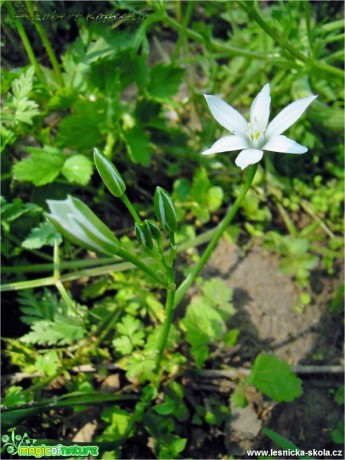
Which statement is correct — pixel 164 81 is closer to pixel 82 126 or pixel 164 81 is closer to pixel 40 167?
pixel 82 126

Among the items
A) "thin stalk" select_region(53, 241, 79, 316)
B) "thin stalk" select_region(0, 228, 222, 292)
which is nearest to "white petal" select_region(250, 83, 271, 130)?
"thin stalk" select_region(0, 228, 222, 292)

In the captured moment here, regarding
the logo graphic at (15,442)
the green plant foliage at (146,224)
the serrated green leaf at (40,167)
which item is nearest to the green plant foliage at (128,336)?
the green plant foliage at (146,224)

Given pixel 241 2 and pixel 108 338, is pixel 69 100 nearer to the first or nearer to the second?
pixel 241 2

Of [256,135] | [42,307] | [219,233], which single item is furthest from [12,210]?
[256,135]

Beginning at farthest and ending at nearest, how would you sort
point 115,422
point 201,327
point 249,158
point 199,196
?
1. point 199,196
2. point 201,327
3. point 115,422
4. point 249,158

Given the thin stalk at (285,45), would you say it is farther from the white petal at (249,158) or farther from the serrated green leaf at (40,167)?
the serrated green leaf at (40,167)
